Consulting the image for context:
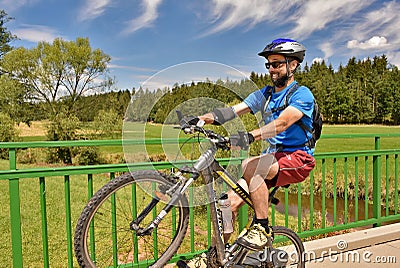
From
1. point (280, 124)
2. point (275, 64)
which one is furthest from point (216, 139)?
point (275, 64)

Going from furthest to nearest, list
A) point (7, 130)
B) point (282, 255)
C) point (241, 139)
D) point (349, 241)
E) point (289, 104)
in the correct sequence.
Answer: point (7, 130) < point (349, 241) < point (282, 255) < point (289, 104) < point (241, 139)

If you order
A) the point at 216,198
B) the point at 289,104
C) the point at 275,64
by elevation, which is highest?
the point at 275,64

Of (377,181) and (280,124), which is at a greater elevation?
(280,124)

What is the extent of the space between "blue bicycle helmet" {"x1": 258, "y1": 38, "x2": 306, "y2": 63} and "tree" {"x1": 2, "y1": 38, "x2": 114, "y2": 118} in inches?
831

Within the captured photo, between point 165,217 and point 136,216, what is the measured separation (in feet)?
1.58

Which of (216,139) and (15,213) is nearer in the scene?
(216,139)

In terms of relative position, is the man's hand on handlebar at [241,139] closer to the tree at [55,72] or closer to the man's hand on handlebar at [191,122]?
the man's hand on handlebar at [191,122]

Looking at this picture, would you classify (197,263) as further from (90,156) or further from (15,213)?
(90,156)

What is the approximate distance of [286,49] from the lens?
2424 millimetres

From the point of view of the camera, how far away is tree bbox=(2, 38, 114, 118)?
2288 cm

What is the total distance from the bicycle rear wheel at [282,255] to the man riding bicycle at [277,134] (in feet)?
1.04

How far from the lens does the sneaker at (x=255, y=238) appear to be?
92.9 inches

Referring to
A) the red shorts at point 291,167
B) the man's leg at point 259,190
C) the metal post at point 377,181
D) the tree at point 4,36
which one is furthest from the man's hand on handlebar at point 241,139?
the tree at point 4,36

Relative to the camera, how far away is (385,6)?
149 ft
